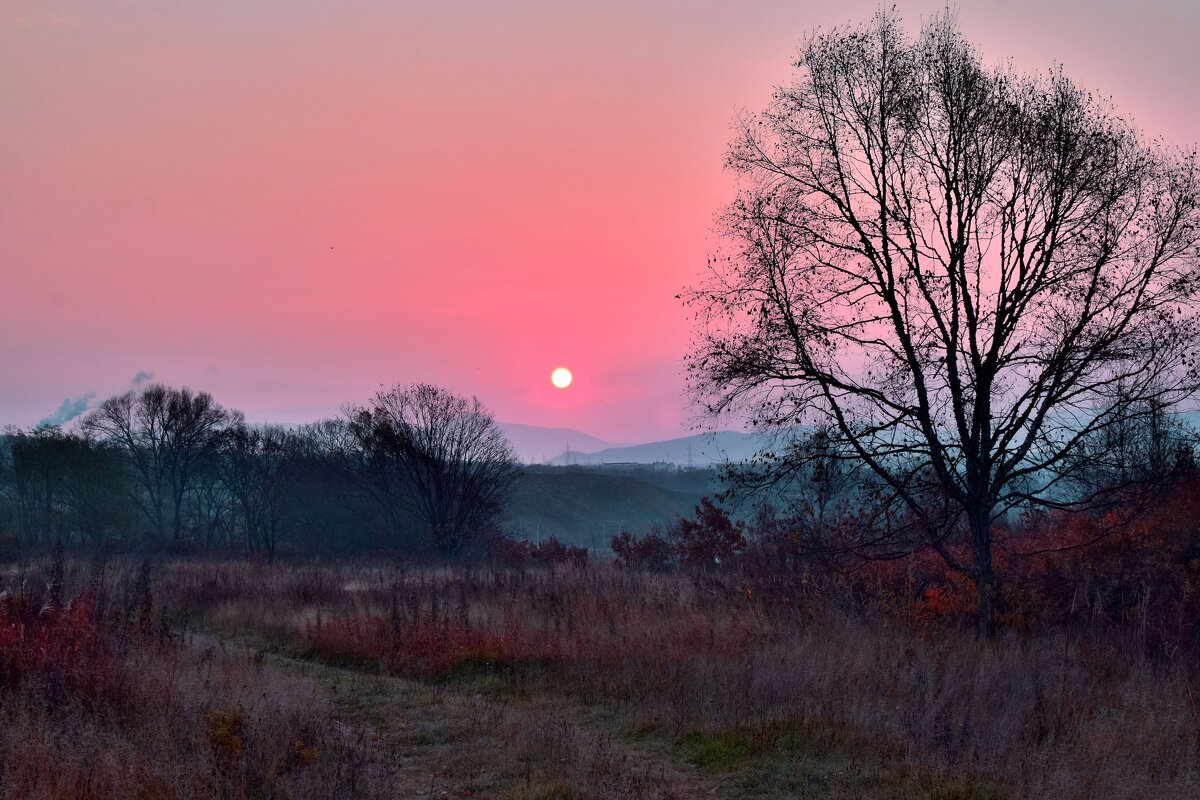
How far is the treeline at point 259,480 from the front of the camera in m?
38.0

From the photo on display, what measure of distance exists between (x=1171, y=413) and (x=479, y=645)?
10.8m

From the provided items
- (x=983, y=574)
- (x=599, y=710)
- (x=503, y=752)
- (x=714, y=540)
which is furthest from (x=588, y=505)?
(x=503, y=752)

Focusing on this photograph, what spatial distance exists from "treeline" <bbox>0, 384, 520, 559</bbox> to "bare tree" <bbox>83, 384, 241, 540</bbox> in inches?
3.3

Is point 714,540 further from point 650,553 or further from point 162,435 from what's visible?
point 162,435

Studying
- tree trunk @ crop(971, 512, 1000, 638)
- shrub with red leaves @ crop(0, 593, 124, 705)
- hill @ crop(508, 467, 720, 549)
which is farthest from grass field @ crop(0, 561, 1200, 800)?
hill @ crop(508, 467, 720, 549)

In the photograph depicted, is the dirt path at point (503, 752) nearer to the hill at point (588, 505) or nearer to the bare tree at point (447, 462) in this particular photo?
the bare tree at point (447, 462)

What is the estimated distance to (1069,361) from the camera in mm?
12594

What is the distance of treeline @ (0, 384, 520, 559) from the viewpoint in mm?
38000

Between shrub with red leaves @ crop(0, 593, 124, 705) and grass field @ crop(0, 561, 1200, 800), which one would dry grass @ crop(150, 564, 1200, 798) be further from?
shrub with red leaves @ crop(0, 593, 124, 705)

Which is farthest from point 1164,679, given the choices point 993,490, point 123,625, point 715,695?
point 123,625

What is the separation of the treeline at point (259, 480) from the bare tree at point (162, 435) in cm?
8

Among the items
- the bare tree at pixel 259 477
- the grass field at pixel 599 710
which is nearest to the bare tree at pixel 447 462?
the bare tree at pixel 259 477

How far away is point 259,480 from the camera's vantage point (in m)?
48.3

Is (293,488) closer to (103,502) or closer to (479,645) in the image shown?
(103,502)
